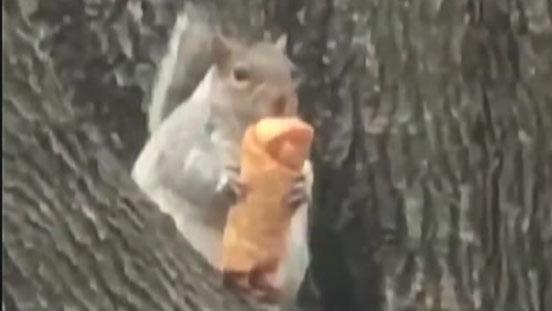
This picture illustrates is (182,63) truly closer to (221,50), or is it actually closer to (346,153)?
(221,50)

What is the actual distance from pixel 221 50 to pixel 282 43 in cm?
5

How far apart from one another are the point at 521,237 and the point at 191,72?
33cm

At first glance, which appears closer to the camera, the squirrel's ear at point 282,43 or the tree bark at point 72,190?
the tree bark at point 72,190

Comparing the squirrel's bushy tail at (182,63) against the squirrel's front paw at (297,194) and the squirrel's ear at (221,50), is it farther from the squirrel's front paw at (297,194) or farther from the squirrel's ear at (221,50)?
the squirrel's front paw at (297,194)

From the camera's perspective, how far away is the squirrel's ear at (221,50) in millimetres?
1206

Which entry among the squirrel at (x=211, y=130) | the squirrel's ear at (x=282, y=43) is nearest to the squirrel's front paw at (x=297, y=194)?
the squirrel at (x=211, y=130)

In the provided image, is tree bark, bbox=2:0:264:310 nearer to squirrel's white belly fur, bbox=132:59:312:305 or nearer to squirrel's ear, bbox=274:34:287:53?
squirrel's white belly fur, bbox=132:59:312:305

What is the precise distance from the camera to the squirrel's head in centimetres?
121

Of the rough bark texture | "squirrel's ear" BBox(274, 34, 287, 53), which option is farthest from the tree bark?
"squirrel's ear" BBox(274, 34, 287, 53)

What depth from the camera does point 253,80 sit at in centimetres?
122

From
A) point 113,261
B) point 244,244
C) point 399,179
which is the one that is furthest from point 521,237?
point 113,261

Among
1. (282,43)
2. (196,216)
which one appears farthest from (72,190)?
(282,43)

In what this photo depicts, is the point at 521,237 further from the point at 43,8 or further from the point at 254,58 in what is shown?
the point at 43,8

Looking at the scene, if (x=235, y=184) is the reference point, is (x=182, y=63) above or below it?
above
